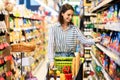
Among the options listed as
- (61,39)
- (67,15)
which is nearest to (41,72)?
(61,39)

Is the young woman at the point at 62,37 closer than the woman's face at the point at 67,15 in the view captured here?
No

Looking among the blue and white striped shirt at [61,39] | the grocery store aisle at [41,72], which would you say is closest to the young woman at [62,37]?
the blue and white striped shirt at [61,39]

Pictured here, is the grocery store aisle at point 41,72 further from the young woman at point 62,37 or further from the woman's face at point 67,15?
the woman's face at point 67,15

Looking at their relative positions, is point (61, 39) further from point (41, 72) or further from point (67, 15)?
point (41, 72)

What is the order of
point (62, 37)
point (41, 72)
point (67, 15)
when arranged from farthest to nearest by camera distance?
point (41, 72) → point (62, 37) → point (67, 15)

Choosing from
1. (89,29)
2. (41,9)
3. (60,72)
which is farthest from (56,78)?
(41,9)

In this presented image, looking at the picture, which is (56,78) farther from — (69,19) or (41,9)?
(41,9)

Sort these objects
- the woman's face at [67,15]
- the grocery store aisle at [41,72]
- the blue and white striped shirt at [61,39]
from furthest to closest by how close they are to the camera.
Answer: the grocery store aisle at [41,72] < the blue and white striped shirt at [61,39] < the woman's face at [67,15]

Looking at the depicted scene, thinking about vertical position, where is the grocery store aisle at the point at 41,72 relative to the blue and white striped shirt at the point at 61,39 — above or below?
below

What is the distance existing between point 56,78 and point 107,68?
133cm

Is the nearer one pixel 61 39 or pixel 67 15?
pixel 67 15

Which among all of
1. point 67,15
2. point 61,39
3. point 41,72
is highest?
point 67,15

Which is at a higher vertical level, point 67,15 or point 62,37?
point 67,15

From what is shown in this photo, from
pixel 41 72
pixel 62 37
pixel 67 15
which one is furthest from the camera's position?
pixel 41 72
